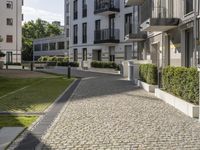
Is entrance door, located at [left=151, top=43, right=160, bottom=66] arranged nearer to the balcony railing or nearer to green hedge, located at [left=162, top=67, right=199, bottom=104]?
the balcony railing

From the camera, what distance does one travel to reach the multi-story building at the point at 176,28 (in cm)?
1606

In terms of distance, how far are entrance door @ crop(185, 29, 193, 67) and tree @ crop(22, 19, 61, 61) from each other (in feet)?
251

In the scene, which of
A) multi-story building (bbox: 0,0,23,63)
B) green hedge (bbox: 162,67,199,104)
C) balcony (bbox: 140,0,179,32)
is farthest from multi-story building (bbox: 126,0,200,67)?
multi-story building (bbox: 0,0,23,63)

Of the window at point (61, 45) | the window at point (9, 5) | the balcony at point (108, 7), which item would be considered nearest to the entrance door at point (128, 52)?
the balcony at point (108, 7)

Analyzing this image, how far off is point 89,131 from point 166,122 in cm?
216

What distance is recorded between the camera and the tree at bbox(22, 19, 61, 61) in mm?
93375

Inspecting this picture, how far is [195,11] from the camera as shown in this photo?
15.4 metres

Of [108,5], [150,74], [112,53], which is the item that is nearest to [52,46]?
[112,53]

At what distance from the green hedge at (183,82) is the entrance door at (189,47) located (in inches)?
98.3

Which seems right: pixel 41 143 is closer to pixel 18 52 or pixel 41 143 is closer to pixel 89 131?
pixel 89 131

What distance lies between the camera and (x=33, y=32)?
101m

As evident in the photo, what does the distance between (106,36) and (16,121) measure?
32.4 metres

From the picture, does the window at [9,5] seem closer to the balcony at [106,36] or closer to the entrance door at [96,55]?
the entrance door at [96,55]

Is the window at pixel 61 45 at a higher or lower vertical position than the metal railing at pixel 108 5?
lower
